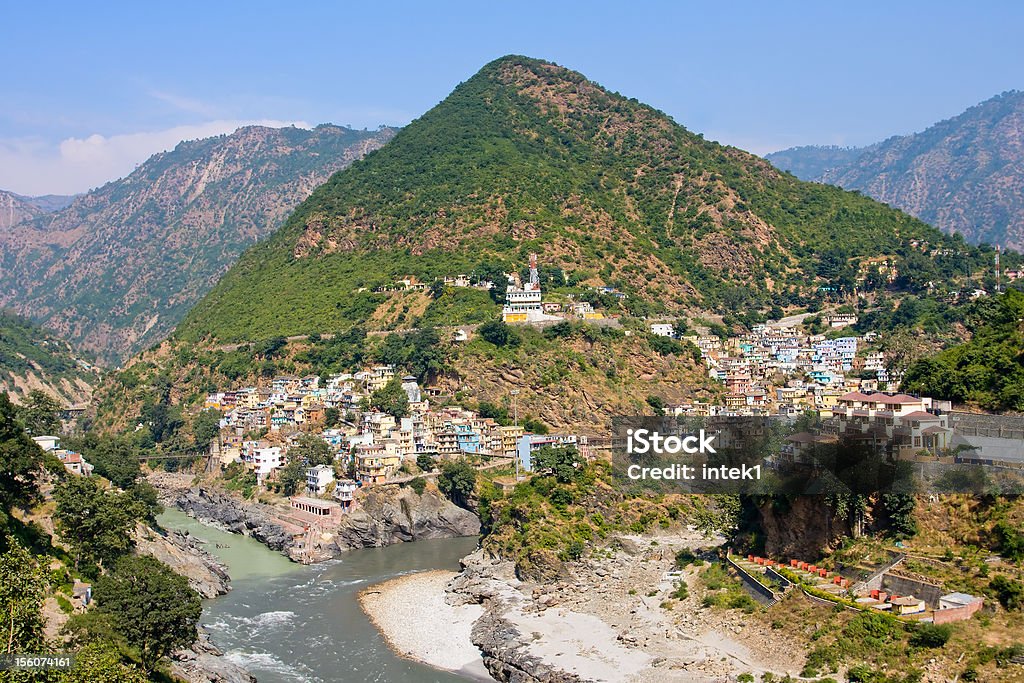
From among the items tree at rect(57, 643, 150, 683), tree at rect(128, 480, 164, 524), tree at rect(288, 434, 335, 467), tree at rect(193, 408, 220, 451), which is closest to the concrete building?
tree at rect(288, 434, 335, 467)

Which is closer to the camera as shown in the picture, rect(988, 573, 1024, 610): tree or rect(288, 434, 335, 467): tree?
rect(988, 573, 1024, 610): tree

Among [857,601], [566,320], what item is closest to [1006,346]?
[857,601]

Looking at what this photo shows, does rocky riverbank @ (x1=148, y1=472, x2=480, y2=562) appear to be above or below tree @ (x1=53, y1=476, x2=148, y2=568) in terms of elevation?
below

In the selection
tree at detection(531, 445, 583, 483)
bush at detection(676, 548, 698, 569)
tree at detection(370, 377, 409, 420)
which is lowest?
bush at detection(676, 548, 698, 569)

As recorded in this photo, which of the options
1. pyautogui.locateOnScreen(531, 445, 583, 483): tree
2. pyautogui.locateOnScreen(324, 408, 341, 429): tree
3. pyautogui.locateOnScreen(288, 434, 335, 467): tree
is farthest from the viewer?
pyautogui.locateOnScreen(324, 408, 341, 429): tree

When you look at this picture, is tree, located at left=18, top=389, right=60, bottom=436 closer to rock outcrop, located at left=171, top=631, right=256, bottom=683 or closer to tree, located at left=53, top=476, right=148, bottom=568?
tree, located at left=53, top=476, right=148, bottom=568

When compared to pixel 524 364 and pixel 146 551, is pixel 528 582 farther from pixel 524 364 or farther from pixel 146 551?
pixel 524 364
